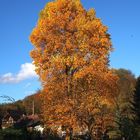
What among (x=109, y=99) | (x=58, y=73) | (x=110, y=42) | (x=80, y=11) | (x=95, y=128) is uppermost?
(x=80, y=11)

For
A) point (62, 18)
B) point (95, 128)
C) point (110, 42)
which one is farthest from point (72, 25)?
point (95, 128)

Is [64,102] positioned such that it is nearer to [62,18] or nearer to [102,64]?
[102,64]

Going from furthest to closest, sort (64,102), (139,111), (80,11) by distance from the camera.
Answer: (139,111) → (80,11) → (64,102)

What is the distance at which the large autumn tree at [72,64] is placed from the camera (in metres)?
30.7

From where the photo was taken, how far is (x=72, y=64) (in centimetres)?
3117

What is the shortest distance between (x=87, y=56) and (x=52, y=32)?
3172mm

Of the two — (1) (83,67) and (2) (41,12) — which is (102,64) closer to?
(1) (83,67)

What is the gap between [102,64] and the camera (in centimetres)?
3139

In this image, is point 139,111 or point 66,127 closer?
point 66,127

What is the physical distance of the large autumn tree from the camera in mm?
30672

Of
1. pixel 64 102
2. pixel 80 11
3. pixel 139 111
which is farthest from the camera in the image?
pixel 139 111

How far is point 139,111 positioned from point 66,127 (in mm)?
20929

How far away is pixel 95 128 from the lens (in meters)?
31.6

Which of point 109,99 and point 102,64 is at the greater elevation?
point 102,64
